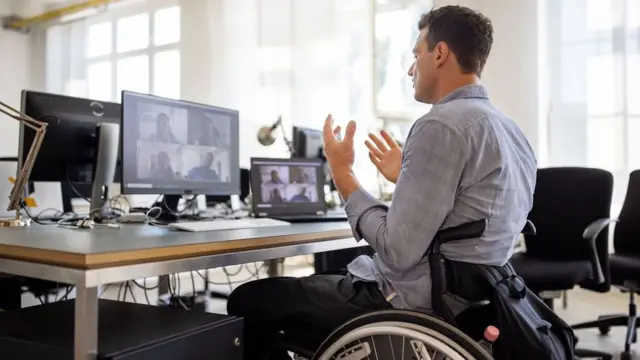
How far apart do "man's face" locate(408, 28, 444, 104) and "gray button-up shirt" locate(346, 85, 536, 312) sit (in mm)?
130

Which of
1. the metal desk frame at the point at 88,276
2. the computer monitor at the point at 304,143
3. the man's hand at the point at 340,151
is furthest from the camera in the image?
the computer monitor at the point at 304,143

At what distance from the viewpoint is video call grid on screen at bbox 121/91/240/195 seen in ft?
6.14

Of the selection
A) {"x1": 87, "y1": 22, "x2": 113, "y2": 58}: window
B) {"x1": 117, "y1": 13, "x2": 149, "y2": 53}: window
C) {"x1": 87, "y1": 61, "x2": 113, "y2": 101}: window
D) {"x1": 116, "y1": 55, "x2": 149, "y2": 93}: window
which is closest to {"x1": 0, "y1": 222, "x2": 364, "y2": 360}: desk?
{"x1": 116, "y1": 55, "x2": 149, "y2": 93}: window

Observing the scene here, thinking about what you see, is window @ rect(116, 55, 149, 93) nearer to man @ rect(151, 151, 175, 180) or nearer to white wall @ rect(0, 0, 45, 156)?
white wall @ rect(0, 0, 45, 156)

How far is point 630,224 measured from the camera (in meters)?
2.92

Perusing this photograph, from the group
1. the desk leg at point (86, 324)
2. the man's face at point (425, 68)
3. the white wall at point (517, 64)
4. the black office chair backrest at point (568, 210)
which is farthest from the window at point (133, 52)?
the desk leg at point (86, 324)

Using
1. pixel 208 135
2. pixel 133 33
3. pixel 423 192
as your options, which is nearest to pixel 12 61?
pixel 133 33

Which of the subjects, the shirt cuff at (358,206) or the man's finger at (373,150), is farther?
the man's finger at (373,150)

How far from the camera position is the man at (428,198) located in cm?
122

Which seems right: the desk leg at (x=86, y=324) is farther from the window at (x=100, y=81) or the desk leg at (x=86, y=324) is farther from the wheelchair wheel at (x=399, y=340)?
the window at (x=100, y=81)

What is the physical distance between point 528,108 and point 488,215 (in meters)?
3.13

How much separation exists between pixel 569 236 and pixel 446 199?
1748 millimetres

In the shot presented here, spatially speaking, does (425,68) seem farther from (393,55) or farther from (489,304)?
(393,55)

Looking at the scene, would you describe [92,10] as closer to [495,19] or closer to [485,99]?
[495,19]
